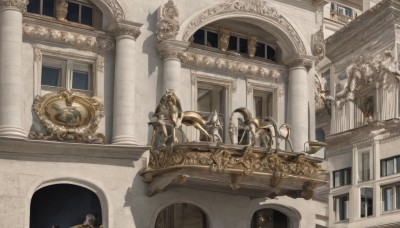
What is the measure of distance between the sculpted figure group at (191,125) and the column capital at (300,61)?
4470 mm

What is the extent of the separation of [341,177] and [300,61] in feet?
85.8

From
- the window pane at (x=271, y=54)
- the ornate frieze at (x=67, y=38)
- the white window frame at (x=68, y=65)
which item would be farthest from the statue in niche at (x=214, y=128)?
the window pane at (x=271, y=54)

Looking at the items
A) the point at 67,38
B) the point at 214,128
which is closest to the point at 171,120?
the point at 214,128

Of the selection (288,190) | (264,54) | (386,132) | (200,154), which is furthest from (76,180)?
(386,132)

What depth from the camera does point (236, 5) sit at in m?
37.3

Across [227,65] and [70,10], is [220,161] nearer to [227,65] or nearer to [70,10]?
[227,65]

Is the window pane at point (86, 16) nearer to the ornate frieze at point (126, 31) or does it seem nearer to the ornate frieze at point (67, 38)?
the ornate frieze at point (67, 38)

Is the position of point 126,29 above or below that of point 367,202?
above

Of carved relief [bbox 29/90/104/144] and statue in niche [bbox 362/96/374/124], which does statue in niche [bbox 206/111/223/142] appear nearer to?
carved relief [bbox 29/90/104/144]

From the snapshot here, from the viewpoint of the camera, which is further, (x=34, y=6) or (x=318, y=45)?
(x=318, y=45)

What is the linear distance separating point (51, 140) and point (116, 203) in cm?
344

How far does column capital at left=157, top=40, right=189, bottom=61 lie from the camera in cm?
3481

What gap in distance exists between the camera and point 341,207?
6303cm

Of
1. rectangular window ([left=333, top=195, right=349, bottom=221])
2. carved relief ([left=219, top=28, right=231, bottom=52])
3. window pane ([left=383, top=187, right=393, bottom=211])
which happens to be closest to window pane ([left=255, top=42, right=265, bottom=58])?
carved relief ([left=219, top=28, right=231, bottom=52])
